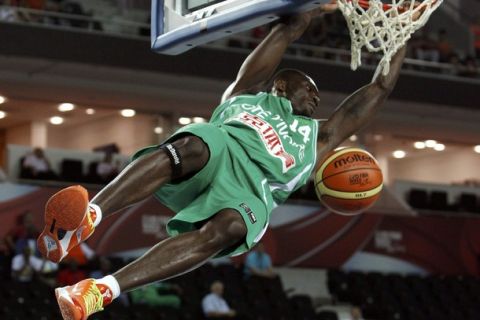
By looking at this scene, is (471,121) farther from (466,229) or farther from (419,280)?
(419,280)

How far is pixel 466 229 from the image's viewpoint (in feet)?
71.3

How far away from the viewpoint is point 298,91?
6621 mm

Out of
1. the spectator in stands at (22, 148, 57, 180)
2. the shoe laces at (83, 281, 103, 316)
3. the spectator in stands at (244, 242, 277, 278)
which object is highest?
the shoe laces at (83, 281, 103, 316)

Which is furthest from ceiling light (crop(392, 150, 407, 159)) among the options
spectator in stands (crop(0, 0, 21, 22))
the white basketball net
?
the white basketball net

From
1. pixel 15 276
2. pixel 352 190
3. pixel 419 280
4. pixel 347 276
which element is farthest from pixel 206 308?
pixel 352 190

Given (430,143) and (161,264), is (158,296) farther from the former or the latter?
(430,143)

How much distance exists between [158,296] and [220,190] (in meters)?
9.42

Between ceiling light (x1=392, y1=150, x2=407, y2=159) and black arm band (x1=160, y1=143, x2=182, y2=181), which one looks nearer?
black arm band (x1=160, y1=143, x2=182, y2=181)

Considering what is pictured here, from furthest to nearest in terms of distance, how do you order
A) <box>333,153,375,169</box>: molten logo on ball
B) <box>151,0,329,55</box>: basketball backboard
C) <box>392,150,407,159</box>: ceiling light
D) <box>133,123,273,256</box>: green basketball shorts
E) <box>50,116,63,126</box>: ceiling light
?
1. <box>392,150,407,159</box>: ceiling light
2. <box>50,116,63,126</box>: ceiling light
3. <box>333,153,375,169</box>: molten logo on ball
4. <box>151,0,329,55</box>: basketball backboard
5. <box>133,123,273,256</box>: green basketball shorts

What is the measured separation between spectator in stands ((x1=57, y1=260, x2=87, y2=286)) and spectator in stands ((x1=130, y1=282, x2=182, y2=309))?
0.94 meters

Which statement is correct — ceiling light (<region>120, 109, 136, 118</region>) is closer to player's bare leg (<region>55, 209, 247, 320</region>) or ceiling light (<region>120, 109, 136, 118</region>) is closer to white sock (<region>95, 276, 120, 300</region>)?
player's bare leg (<region>55, 209, 247, 320</region>)


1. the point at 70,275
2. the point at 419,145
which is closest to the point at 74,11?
the point at 70,275

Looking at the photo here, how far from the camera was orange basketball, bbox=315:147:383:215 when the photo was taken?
273 inches

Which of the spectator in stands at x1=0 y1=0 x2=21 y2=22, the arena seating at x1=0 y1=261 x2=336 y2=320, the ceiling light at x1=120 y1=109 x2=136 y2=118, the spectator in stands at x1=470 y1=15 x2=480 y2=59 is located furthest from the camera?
the spectator in stands at x1=470 y1=15 x2=480 y2=59
